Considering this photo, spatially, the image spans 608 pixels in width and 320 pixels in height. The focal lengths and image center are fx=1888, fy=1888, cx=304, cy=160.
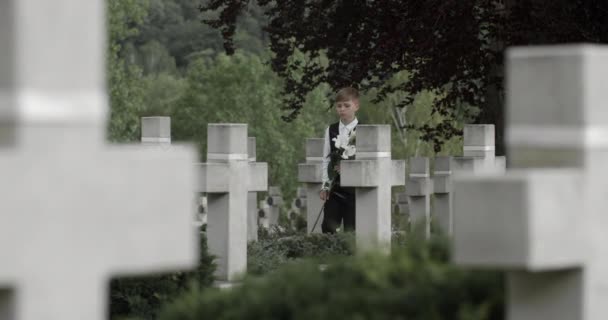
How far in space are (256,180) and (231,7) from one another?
27.1ft

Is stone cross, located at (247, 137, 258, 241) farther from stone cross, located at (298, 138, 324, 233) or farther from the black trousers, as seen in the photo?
the black trousers

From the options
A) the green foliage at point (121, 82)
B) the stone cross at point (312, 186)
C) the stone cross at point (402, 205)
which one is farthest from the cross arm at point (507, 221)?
the green foliage at point (121, 82)

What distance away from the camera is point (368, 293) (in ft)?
17.7

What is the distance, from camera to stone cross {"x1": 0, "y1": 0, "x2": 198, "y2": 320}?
4152mm

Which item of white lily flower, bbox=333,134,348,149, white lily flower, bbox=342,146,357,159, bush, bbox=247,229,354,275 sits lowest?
bush, bbox=247,229,354,275

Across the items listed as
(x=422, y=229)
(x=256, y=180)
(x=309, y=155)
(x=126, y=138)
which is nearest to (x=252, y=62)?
(x=126, y=138)

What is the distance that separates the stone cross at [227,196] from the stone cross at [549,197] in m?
8.92

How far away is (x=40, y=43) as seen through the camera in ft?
13.7

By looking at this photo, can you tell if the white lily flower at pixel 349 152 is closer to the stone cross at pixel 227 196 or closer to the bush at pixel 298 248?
the bush at pixel 298 248

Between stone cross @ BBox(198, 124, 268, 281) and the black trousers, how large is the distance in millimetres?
3613

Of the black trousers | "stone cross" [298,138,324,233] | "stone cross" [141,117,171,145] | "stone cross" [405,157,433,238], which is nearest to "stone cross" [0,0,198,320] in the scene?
the black trousers

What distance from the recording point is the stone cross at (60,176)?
163 inches

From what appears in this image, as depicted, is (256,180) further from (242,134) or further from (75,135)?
(75,135)

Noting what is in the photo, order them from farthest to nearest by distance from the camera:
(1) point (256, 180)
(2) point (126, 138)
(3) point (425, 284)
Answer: (2) point (126, 138) < (1) point (256, 180) < (3) point (425, 284)
